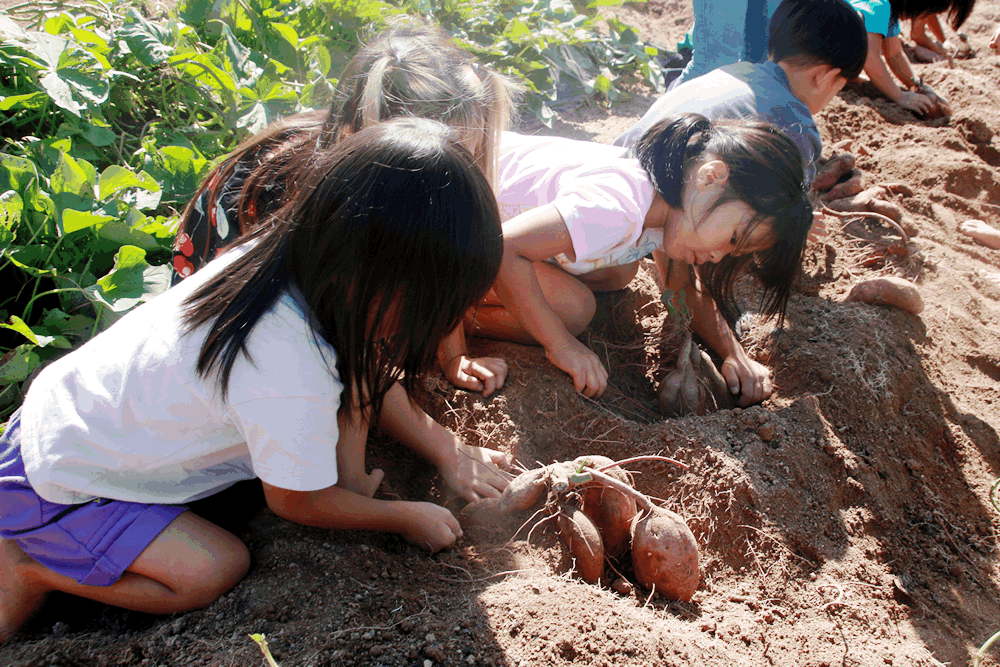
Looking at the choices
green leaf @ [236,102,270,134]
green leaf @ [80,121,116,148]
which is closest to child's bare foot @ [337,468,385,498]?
green leaf @ [236,102,270,134]

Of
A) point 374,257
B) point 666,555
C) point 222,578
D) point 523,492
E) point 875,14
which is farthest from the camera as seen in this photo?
point 875,14

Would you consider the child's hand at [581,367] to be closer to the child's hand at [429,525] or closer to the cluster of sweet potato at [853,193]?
the child's hand at [429,525]

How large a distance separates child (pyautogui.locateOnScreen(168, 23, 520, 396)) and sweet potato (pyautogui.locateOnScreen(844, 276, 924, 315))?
1619 millimetres

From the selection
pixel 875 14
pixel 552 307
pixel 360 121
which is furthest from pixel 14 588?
pixel 875 14

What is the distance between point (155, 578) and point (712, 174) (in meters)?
1.80

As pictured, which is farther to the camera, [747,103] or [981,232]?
[981,232]

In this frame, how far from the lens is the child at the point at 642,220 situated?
6.31 ft

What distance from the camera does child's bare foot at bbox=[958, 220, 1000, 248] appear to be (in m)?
3.16

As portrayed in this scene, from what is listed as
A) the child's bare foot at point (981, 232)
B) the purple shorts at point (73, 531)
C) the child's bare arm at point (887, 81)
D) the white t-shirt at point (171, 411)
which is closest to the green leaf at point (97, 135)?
the white t-shirt at point (171, 411)

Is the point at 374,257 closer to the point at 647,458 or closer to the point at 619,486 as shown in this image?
the point at 619,486

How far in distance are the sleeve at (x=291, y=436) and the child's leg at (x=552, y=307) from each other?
3.33 feet

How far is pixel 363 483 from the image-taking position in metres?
1.68

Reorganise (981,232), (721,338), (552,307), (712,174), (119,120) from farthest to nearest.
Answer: (981,232) < (119,120) < (721,338) < (552,307) < (712,174)

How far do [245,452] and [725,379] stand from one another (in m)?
1.62
